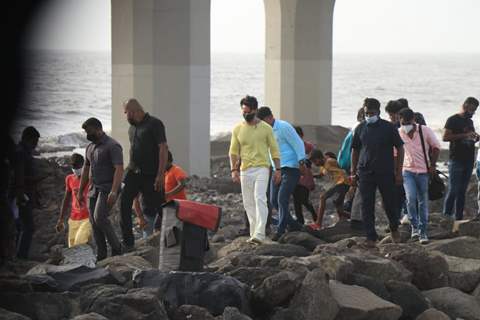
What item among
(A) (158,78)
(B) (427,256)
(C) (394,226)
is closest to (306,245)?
(C) (394,226)

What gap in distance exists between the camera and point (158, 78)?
21.6 meters

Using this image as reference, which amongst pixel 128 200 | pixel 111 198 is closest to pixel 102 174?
pixel 111 198

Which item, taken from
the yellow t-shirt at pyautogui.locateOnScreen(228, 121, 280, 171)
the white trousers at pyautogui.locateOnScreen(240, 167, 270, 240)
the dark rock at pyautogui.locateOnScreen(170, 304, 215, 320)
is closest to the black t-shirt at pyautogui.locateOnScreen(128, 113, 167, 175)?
the yellow t-shirt at pyautogui.locateOnScreen(228, 121, 280, 171)

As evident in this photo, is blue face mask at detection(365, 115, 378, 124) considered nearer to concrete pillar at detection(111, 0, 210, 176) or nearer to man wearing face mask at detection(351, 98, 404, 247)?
man wearing face mask at detection(351, 98, 404, 247)

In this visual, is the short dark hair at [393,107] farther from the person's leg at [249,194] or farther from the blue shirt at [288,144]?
the person's leg at [249,194]

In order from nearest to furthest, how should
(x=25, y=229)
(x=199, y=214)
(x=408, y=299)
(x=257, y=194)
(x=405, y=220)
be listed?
(x=408, y=299), (x=199, y=214), (x=257, y=194), (x=25, y=229), (x=405, y=220)

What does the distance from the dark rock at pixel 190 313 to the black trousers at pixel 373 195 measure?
3.67 meters

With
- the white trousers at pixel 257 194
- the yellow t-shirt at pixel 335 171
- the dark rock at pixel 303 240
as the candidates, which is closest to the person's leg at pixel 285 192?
the dark rock at pixel 303 240

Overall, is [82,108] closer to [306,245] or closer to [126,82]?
[126,82]

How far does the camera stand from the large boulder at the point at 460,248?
11.9 m

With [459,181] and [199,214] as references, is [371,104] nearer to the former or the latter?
[199,214]

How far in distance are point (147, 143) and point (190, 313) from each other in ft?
11.5

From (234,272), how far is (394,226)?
114 inches

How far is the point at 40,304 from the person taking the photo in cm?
910
